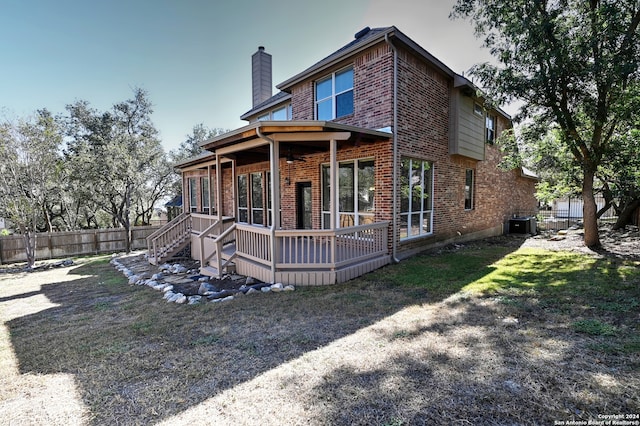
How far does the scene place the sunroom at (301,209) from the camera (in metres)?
6.11

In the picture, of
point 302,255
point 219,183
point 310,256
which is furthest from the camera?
point 219,183

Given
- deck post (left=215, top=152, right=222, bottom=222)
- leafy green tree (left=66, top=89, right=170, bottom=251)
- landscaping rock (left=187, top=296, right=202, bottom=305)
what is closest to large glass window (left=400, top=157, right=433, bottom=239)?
deck post (left=215, top=152, right=222, bottom=222)

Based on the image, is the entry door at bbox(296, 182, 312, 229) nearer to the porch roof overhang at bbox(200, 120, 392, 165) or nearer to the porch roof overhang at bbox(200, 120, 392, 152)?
the porch roof overhang at bbox(200, 120, 392, 165)

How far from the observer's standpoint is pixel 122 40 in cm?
1212

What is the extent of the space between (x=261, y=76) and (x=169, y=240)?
8922mm

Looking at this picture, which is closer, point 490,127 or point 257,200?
point 257,200

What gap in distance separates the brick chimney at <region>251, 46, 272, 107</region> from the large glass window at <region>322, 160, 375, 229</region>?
313 inches

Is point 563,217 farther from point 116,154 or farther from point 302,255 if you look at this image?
point 116,154

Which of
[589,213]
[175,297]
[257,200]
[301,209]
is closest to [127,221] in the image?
[257,200]

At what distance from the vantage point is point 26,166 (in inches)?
436

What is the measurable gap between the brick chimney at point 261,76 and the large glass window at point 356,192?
7961mm

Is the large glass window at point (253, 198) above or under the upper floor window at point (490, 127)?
under

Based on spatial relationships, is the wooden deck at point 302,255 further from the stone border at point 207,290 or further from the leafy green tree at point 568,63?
the leafy green tree at point 568,63

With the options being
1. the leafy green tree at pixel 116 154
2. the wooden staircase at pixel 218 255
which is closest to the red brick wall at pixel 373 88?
the wooden staircase at pixel 218 255
